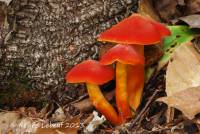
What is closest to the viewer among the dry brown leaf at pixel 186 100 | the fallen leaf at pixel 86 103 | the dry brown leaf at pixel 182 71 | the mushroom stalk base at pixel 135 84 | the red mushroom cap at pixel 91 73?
the dry brown leaf at pixel 186 100

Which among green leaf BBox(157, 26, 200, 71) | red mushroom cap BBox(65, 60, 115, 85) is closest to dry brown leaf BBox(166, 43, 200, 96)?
green leaf BBox(157, 26, 200, 71)

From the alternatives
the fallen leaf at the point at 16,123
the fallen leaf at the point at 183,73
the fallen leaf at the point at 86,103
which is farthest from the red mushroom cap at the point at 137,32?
the fallen leaf at the point at 16,123

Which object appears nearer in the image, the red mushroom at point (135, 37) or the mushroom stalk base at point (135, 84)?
the red mushroom at point (135, 37)

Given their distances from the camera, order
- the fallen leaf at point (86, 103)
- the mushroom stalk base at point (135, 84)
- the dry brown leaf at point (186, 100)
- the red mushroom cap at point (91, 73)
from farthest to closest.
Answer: the fallen leaf at point (86, 103), the mushroom stalk base at point (135, 84), the red mushroom cap at point (91, 73), the dry brown leaf at point (186, 100)

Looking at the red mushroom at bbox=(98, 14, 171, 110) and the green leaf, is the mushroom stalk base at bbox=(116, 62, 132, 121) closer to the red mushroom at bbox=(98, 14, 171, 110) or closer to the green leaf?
the red mushroom at bbox=(98, 14, 171, 110)

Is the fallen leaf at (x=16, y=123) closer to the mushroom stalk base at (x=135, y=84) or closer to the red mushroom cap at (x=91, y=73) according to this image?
the red mushroom cap at (x=91, y=73)

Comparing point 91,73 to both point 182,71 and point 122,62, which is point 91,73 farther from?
point 182,71

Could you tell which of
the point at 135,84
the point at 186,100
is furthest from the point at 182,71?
the point at 135,84

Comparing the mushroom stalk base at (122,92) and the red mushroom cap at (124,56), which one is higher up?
the red mushroom cap at (124,56)
